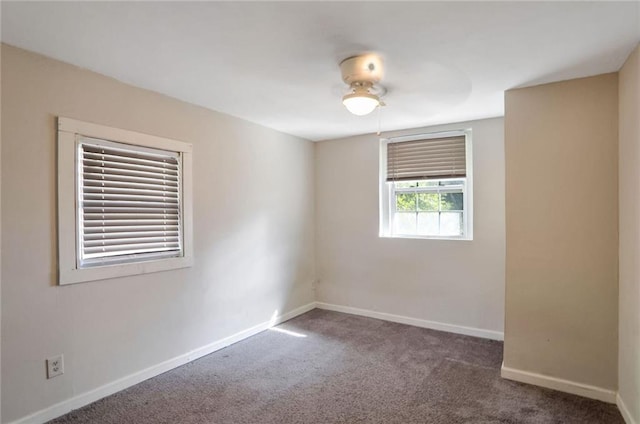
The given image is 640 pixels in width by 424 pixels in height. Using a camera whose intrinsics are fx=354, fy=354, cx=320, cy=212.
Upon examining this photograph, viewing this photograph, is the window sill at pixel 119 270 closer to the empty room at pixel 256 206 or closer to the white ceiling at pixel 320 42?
the empty room at pixel 256 206

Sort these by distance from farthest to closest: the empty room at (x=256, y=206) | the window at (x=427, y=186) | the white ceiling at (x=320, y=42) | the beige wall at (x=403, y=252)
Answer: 1. the window at (x=427, y=186)
2. the beige wall at (x=403, y=252)
3. the empty room at (x=256, y=206)
4. the white ceiling at (x=320, y=42)

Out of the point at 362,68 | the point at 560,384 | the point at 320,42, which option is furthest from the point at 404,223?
the point at 320,42

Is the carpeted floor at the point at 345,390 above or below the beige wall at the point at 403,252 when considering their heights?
below

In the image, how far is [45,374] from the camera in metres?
2.14

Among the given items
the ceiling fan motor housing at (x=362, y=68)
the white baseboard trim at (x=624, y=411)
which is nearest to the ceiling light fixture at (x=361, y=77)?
the ceiling fan motor housing at (x=362, y=68)

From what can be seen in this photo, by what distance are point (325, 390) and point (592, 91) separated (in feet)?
9.08

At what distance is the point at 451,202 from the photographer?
379 centimetres

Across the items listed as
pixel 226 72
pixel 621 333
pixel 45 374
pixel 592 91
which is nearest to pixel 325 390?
pixel 45 374

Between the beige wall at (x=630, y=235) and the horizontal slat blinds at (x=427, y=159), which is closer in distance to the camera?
the beige wall at (x=630, y=235)

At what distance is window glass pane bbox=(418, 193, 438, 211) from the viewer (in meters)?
3.89

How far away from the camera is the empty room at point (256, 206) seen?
1.89 metres

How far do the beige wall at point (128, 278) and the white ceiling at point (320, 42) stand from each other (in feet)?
0.78

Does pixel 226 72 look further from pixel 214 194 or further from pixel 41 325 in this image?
pixel 41 325

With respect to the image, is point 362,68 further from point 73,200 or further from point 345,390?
point 345,390
